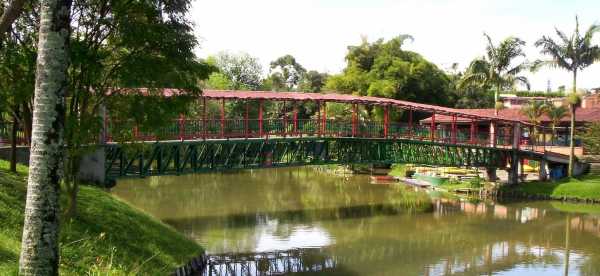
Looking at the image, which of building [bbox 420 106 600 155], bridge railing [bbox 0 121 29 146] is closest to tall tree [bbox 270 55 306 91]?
building [bbox 420 106 600 155]

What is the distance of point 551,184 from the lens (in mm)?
36844

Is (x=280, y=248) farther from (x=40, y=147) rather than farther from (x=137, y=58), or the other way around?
(x=40, y=147)

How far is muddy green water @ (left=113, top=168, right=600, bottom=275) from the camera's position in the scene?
2145 centimetres

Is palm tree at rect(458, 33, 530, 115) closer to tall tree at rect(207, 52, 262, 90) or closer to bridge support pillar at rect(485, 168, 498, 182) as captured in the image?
bridge support pillar at rect(485, 168, 498, 182)

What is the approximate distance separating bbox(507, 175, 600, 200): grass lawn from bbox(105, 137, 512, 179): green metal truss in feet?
8.41

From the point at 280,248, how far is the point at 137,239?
7.20m

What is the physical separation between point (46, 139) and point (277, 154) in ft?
75.2

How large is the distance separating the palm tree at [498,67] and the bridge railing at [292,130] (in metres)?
3.83

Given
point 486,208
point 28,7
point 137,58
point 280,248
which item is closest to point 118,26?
point 137,58

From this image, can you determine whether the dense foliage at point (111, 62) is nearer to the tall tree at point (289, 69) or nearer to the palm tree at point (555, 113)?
the palm tree at point (555, 113)

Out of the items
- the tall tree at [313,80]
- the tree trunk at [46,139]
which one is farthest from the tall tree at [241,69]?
the tree trunk at [46,139]

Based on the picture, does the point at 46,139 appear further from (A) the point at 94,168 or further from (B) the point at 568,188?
(B) the point at 568,188

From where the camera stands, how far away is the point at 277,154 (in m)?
30.3

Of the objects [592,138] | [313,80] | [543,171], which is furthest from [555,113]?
[313,80]
